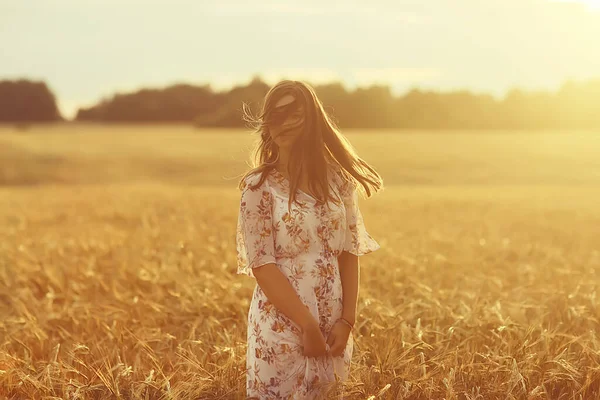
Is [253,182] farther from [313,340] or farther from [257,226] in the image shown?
[313,340]

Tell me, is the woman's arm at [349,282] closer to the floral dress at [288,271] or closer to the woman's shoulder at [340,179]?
the floral dress at [288,271]

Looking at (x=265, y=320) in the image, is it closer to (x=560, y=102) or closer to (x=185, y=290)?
(x=185, y=290)

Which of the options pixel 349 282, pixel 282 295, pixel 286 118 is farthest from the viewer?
pixel 349 282

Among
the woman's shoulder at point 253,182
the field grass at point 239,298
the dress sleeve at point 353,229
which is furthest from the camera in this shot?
the field grass at point 239,298

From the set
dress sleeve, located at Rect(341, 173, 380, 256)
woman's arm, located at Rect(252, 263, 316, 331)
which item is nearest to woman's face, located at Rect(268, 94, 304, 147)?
dress sleeve, located at Rect(341, 173, 380, 256)

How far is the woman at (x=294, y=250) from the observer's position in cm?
290

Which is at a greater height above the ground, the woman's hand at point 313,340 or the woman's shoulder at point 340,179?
the woman's shoulder at point 340,179

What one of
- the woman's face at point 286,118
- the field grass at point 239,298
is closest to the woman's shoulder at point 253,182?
the woman's face at point 286,118

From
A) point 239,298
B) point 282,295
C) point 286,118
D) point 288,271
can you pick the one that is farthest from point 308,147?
point 239,298

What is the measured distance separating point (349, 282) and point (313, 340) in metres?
0.36

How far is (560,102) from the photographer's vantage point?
4247 cm

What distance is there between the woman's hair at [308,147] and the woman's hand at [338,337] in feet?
1.91

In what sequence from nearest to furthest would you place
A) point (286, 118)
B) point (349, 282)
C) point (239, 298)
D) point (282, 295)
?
point (282, 295)
point (286, 118)
point (349, 282)
point (239, 298)

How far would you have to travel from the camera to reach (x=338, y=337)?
2984mm
